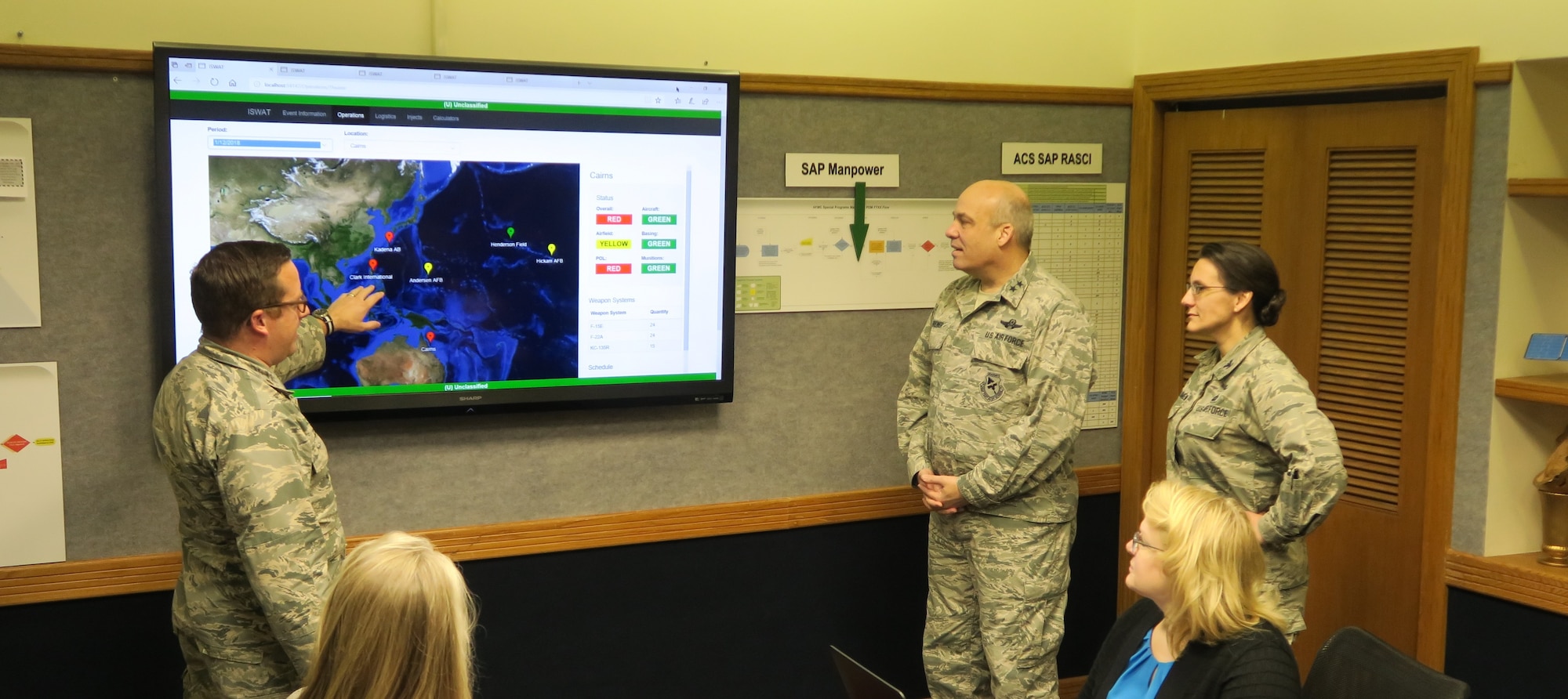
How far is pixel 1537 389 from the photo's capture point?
2.87 meters

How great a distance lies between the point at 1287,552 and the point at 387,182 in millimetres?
2229

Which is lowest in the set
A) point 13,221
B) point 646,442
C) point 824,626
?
point 824,626

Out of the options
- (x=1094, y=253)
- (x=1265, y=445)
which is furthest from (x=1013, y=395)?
(x=1094, y=253)

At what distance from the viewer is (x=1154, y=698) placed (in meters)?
2.02

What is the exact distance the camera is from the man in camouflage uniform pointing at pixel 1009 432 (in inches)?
119

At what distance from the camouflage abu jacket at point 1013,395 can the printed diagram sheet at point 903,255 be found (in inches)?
17.3

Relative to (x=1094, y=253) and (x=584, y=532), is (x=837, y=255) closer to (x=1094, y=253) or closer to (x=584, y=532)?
(x=1094, y=253)

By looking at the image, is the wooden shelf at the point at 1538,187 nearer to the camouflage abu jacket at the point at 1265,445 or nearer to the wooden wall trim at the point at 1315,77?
the wooden wall trim at the point at 1315,77

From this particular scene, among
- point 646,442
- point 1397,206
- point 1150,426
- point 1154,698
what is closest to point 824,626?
point 646,442

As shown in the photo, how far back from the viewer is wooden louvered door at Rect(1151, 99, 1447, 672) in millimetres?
3205

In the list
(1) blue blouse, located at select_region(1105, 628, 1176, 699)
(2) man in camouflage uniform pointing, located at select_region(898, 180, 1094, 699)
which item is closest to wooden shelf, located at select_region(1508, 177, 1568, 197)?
(2) man in camouflage uniform pointing, located at select_region(898, 180, 1094, 699)

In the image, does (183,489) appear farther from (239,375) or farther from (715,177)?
(715,177)

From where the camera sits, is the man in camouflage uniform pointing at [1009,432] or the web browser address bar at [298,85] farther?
the man in camouflage uniform pointing at [1009,432]

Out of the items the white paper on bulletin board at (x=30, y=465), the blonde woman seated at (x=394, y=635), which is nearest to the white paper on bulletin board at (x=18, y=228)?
the white paper on bulletin board at (x=30, y=465)
